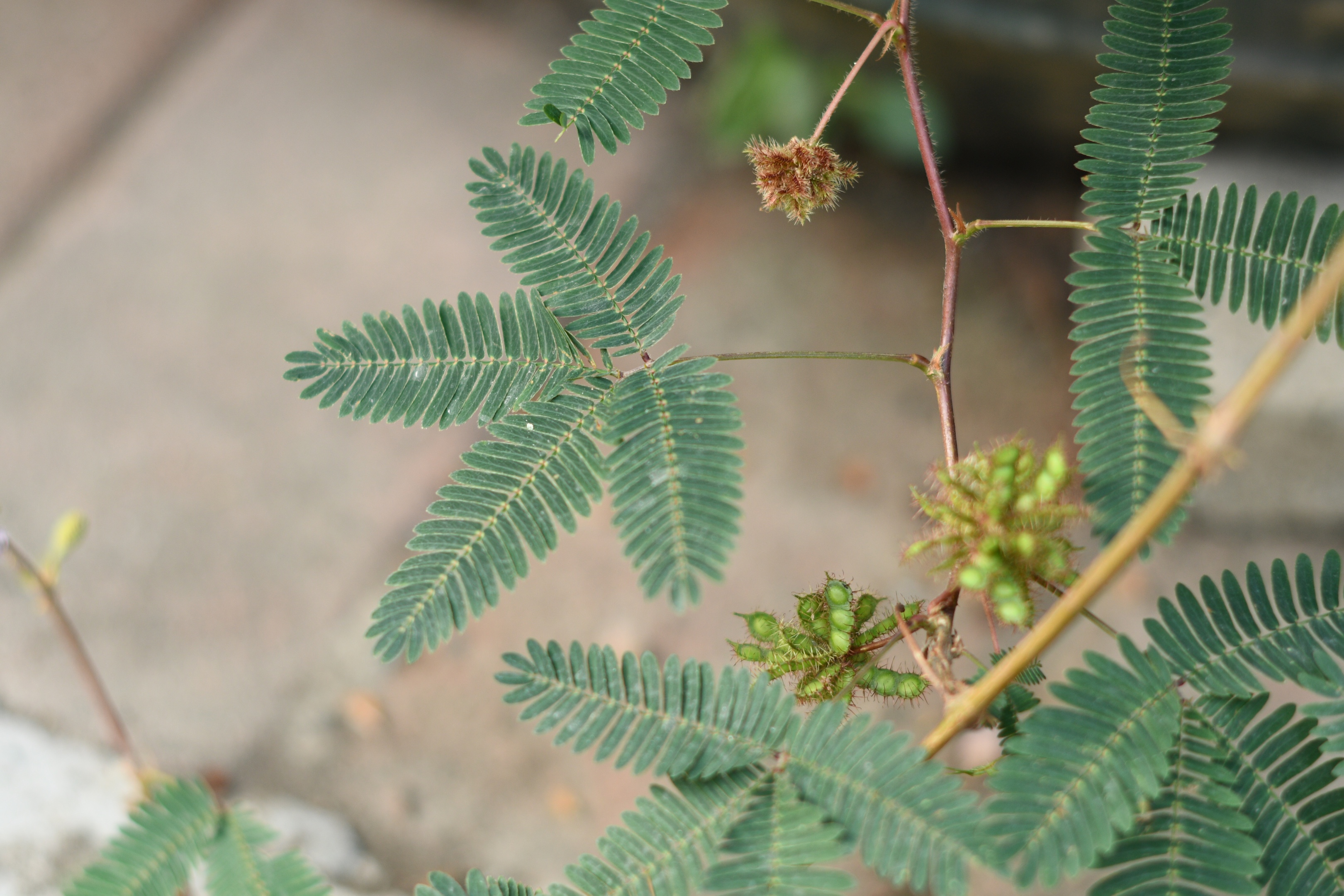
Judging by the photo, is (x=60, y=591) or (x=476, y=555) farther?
(x=60, y=591)

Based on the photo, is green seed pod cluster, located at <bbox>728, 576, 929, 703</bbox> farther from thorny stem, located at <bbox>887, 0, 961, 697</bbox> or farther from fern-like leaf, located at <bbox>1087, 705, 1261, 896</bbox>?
fern-like leaf, located at <bbox>1087, 705, 1261, 896</bbox>

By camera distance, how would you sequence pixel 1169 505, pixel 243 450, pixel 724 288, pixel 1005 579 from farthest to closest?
pixel 724 288 < pixel 243 450 < pixel 1005 579 < pixel 1169 505

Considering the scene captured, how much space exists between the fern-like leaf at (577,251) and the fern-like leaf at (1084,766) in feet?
1.61

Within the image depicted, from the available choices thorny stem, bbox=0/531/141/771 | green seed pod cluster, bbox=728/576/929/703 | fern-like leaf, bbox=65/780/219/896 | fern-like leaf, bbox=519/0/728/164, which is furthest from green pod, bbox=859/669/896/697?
thorny stem, bbox=0/531/141/771

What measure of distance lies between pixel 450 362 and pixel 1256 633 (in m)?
0.79

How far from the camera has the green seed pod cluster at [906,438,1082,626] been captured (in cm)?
81

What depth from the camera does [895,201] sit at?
316 centimetres

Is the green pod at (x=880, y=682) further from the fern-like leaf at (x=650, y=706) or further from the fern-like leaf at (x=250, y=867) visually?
the fern-like leaf at (x=250, y=867)

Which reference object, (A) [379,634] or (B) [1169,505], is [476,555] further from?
(B) [1169,505]

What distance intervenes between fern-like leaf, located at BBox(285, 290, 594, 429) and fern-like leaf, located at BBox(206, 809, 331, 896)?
19.9 inches

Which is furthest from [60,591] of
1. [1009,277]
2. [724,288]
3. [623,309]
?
[1009,277]

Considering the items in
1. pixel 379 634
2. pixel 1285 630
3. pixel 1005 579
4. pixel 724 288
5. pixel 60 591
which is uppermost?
pixel 724 288

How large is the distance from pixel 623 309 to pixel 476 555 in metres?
0.28

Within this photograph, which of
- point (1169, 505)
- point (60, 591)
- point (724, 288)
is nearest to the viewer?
point (1169, 505)
